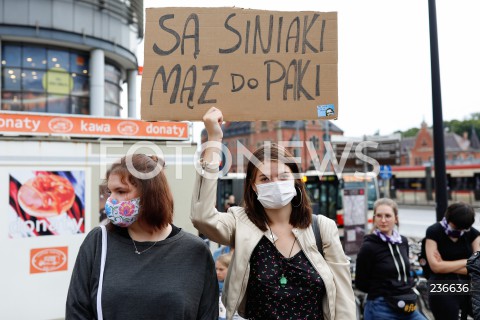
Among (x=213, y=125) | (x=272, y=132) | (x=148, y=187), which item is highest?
(x=272, y=132)

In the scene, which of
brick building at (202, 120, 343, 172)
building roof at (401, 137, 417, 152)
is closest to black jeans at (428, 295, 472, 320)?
brick building at (202, 120, 343, 172)

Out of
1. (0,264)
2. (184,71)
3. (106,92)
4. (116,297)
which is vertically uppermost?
(106,92)

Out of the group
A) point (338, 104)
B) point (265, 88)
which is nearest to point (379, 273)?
point (338, 104)

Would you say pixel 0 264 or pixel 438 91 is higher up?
pixel 438 91

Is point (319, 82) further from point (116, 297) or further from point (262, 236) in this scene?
point (116, 297)

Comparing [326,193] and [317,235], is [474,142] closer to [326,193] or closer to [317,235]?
[326,193]

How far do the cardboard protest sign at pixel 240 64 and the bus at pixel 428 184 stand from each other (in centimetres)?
3341

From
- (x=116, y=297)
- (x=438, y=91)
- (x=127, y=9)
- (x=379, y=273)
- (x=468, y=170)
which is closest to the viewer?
(x=116, y=297)

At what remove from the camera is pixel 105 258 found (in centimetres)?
216

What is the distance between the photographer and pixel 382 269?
400cm

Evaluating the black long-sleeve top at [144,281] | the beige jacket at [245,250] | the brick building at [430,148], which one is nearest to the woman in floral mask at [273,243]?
the beige jacket at [245,250]

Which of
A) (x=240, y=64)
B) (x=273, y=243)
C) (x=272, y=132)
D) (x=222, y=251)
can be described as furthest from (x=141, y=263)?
(x=272, y=132)

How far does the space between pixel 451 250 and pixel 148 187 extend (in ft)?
10.8

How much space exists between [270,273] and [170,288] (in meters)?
0.54
